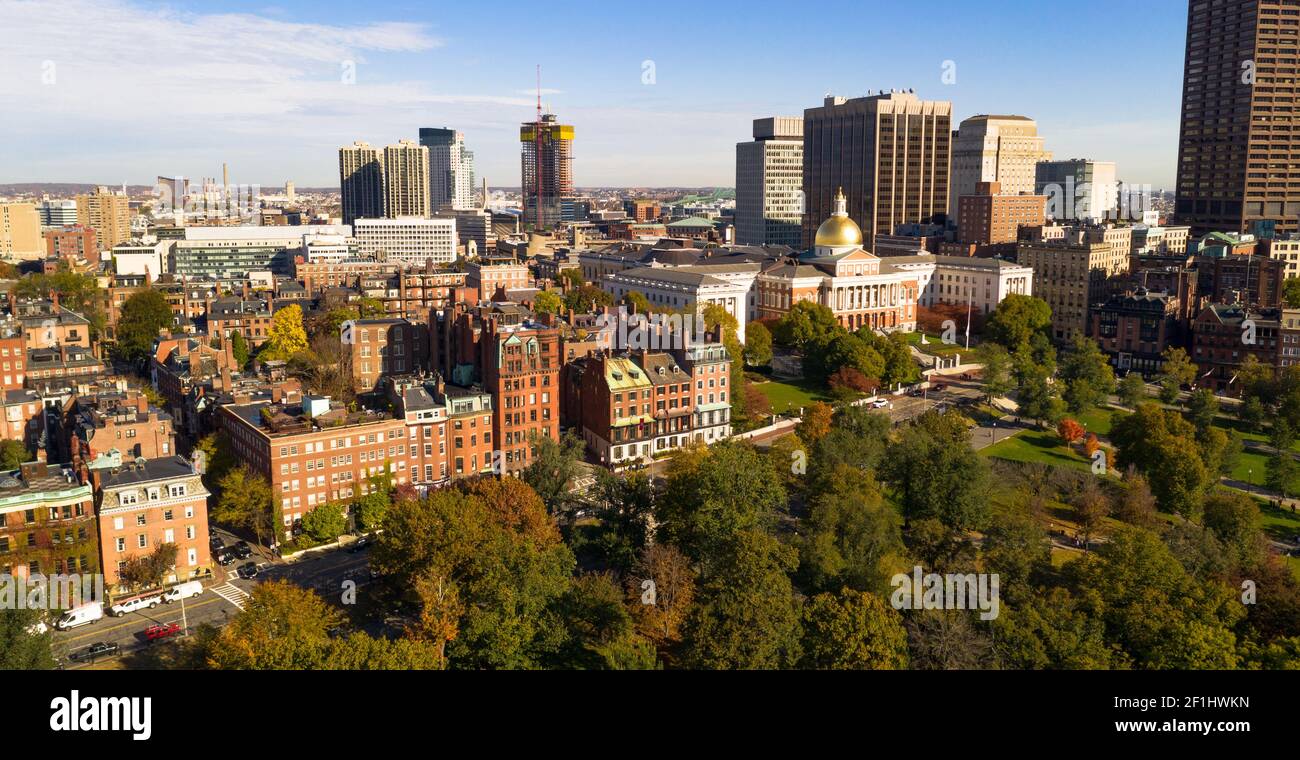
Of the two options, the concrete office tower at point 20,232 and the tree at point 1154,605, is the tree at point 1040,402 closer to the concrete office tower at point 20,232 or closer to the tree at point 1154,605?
the tree at point 1154,605

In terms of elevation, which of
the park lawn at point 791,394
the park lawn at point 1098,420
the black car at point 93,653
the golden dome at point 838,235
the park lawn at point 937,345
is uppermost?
the golden dome at point 838,235

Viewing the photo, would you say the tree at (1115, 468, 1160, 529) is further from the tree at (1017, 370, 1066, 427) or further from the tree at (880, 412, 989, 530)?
the tree at (1017, 370, 1066, 427)

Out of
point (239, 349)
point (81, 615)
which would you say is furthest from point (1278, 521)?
point (239, 349)

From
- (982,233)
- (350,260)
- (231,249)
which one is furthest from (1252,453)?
(231,249)

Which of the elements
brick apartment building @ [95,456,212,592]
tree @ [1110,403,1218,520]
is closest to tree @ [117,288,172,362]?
brick apartment building @ [95,456,212,592]

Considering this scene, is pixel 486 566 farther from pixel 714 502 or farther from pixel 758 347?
pixel 758 347

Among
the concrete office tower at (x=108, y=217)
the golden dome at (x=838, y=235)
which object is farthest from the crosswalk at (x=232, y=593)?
the concrete office tower at (x=108, y=217)

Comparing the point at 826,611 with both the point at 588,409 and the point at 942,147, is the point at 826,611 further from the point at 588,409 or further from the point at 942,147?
the point at 942,147
